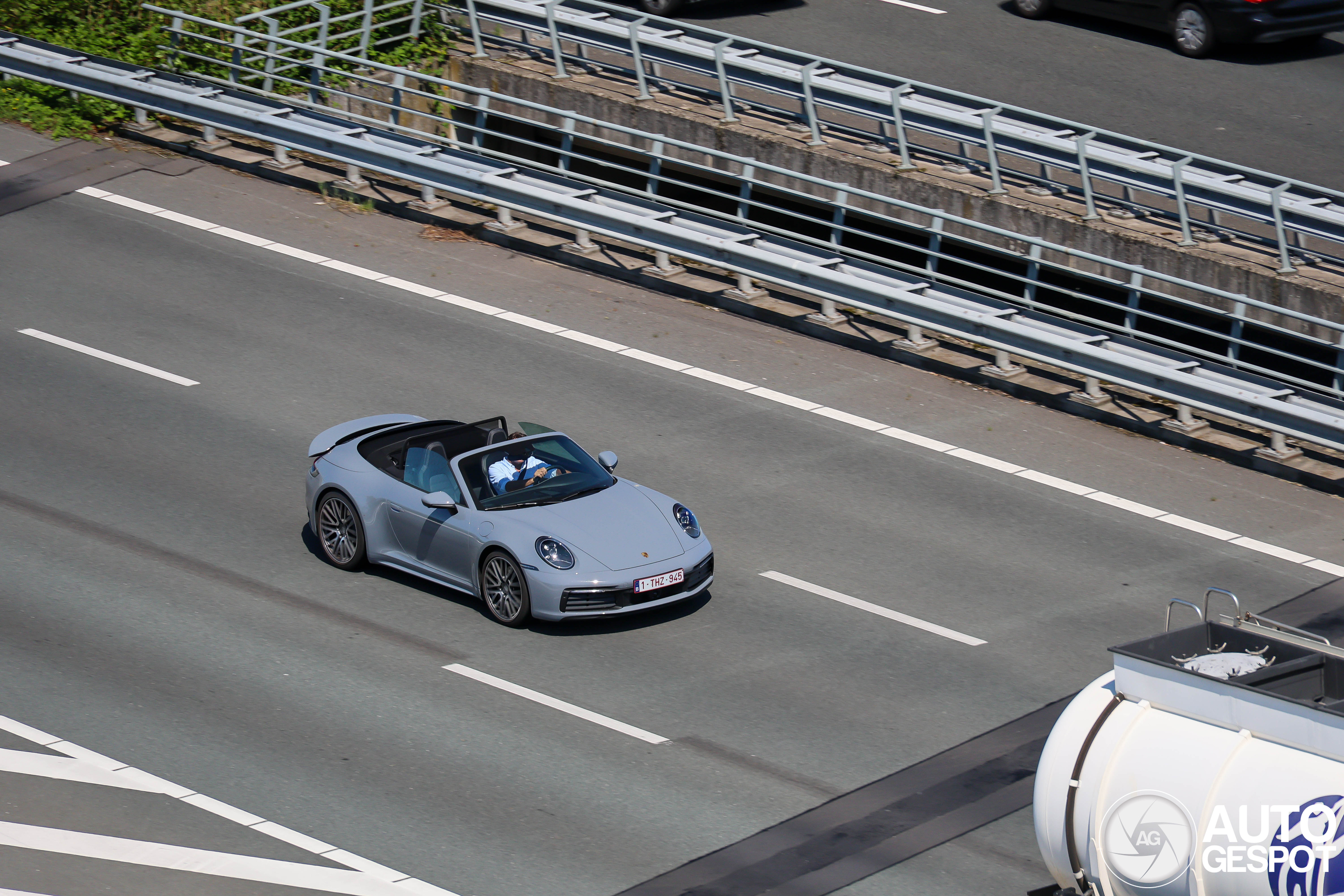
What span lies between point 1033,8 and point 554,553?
54.0 feet

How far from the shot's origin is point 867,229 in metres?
21.6

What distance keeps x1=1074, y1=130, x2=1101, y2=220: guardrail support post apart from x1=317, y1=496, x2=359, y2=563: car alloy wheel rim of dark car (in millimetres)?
8850

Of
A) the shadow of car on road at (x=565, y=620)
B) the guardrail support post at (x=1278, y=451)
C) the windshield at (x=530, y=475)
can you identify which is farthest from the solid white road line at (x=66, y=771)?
the guardrail support post at (x=1278, y=451)

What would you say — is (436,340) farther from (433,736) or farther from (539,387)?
(433,736)

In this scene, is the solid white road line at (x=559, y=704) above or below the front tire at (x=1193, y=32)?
below

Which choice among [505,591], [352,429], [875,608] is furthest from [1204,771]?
[352,429]

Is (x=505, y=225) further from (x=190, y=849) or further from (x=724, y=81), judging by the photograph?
(x=190, y=849)

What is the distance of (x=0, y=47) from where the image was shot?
77.9ft

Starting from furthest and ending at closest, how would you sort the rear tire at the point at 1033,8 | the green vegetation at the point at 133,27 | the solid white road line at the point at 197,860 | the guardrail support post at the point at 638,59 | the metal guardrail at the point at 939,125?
the rear tire at the point at 1033,8, the green vegetation at the point at 133,27, the guardrail support post at the point at 638,59, the metal guardrail at the point at 939,125, the solid white road line at the point at 197,860

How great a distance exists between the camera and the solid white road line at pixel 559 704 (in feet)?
36.3

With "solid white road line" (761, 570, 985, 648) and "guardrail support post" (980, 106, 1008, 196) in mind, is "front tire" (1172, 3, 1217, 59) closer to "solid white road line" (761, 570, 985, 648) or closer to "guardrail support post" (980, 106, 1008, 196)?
"guardrail support post" (980, 106, 1008, 196)

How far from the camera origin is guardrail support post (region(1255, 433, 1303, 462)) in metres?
15.8
